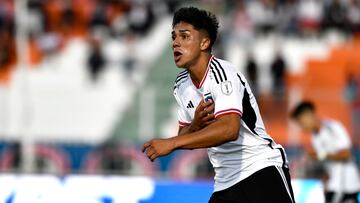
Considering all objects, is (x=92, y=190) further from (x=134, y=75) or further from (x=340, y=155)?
(x=134, y=75)

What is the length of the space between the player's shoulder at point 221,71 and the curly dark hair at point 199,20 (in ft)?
0.52

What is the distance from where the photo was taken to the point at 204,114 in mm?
5836

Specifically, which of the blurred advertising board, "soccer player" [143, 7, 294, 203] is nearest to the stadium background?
the blurred advertising board

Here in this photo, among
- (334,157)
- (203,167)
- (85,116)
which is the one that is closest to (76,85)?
(85,116)

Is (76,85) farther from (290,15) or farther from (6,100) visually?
(290,15)

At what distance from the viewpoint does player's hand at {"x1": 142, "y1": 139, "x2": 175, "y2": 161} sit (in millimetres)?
5383

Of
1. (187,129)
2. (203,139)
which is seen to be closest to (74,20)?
(187,129)

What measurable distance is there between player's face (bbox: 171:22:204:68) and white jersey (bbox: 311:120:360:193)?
4.42 meters

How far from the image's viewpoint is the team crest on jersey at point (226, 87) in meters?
5.70

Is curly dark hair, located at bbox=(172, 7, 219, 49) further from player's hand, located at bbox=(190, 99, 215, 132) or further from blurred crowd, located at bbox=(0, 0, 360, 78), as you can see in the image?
blurred crowd, located at bbox=(0, 0, 360, 78)

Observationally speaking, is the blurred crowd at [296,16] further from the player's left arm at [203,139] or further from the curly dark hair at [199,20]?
the player's left arm at [203,139]

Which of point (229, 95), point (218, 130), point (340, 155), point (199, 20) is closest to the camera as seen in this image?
point (218, 130)

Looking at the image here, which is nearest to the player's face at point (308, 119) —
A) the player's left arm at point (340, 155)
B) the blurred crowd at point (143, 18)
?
the player's left arm at point (340, 155)

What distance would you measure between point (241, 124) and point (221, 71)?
0.37m
